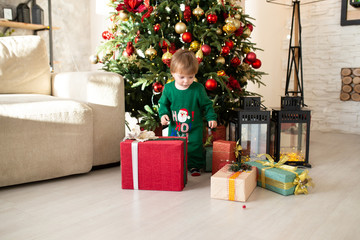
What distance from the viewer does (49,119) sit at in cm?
174

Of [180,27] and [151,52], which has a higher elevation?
[180,27]

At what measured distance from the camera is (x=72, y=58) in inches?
165

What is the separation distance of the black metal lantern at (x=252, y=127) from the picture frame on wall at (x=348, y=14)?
1.90 meters

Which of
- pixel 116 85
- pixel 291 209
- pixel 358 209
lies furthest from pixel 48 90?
pixel 358 209

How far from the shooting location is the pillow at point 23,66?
7.13ft

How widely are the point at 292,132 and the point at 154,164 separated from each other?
968 mm

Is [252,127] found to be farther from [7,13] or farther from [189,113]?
[7,13]

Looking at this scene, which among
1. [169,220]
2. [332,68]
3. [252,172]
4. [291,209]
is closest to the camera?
[169,220]

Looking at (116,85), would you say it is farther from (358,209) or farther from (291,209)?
(358,209)

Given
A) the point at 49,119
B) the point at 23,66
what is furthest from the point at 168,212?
the point at 23,66

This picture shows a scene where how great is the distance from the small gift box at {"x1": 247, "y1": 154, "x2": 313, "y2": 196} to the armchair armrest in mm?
899

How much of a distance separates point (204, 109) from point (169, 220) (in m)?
0.84

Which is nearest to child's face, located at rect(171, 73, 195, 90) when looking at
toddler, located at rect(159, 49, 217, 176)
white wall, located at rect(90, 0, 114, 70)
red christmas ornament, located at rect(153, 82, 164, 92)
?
toddler, located at rect(159, 49, 217, 176)

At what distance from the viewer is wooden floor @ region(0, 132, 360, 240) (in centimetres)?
120
